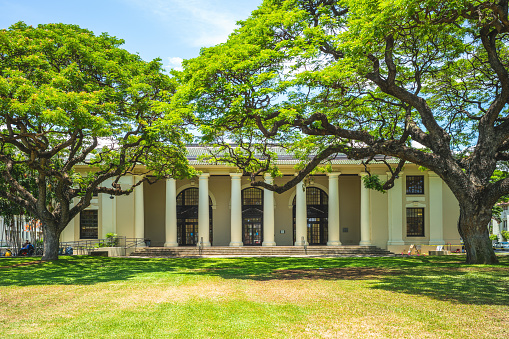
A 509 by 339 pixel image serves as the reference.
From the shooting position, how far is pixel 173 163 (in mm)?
25453

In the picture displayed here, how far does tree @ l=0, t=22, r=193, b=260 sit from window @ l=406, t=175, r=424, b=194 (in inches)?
780

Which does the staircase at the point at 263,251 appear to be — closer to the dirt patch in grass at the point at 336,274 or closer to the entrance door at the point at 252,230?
the entrance door at the point at 252,230

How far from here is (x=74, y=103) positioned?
1750cm

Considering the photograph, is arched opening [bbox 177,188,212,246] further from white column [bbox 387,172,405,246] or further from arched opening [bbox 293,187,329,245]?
white column [bbox 387,172,405,246]

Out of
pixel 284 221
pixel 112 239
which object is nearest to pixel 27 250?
pixel 112 239

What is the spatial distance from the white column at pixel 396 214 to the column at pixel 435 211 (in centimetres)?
225

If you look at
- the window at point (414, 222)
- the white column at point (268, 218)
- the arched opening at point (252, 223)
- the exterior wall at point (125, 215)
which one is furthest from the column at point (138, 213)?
the window at point (414, 222)

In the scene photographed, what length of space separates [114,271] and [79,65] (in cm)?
931

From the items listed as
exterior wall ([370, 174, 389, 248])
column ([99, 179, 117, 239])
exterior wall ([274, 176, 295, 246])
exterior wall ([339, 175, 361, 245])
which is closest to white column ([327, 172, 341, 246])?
exterior wall ([370, 174, 389, 248])

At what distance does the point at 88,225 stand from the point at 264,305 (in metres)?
29.6

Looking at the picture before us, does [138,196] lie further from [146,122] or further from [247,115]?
[247,115]

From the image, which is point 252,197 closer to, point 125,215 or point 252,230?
point 252,230

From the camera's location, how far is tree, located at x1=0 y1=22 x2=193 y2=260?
17.6 m

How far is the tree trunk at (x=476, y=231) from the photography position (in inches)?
674
